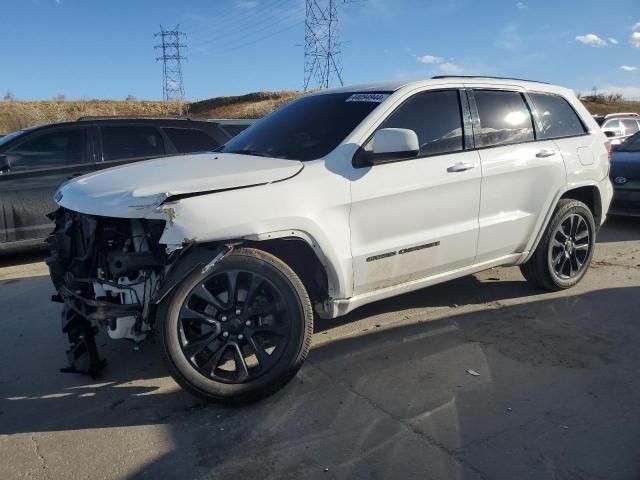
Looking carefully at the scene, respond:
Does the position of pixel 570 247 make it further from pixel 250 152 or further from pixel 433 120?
pixel 250 152


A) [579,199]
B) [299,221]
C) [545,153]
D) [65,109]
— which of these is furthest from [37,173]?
[65,109]

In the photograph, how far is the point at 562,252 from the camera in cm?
495

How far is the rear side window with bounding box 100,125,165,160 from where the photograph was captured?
23.4 feet

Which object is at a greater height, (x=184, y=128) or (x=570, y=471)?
(x=184, y=128)

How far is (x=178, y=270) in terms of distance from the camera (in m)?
2.92

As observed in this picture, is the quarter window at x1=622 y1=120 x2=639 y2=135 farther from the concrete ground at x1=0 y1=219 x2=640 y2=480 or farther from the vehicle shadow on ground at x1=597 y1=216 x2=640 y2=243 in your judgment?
the concrete ground at x1=0 y1=219 x2=640 y2=480

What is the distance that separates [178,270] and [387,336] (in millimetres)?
1817

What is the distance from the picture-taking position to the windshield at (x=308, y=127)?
369 cm

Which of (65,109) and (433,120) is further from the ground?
(65,109)

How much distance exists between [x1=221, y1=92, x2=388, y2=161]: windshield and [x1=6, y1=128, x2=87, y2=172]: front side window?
3.48 metres

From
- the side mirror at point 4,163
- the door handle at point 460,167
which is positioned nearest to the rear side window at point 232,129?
the side mirror at point 4,163

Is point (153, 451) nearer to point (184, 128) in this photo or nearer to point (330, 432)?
point (330, 432)

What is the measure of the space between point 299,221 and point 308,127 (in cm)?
106

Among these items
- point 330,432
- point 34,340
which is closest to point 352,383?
point 330,432
